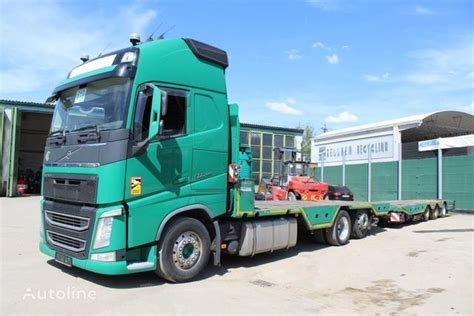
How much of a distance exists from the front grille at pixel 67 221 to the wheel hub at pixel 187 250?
4.51 feet

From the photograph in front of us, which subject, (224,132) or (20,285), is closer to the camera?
(20,285)

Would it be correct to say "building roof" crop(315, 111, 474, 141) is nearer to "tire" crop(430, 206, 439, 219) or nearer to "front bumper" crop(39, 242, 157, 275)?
"tire" crop(430, 206, 439, 219)

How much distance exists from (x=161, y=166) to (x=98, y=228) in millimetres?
1231

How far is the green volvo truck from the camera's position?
233 inches

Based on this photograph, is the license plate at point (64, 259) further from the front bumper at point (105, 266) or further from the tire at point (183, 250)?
the tire at point (183, 250)

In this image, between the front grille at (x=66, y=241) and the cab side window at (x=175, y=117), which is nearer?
the front grille at (x=66, y=241)

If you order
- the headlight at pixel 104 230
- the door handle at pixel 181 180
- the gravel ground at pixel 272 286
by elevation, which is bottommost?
the gravel ground at pixel 272 286

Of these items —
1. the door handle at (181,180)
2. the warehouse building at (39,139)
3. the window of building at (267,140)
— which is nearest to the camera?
the door handle at (181,180)

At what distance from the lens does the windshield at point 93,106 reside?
19.9 ft

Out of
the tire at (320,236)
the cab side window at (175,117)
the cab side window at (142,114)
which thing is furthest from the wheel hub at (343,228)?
the cab side window at (142,114)

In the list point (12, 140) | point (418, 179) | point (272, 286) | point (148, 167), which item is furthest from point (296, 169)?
point (148, 167)

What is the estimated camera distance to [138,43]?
6.95 m

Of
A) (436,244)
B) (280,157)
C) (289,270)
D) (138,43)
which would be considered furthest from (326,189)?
(138,43)

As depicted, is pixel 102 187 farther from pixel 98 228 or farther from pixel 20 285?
pixel 20 285
